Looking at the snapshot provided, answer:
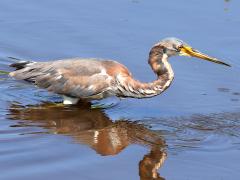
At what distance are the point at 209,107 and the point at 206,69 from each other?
1.38 metres

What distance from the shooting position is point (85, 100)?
967 cm

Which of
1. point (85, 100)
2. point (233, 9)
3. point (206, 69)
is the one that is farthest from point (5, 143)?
point (233, 9)

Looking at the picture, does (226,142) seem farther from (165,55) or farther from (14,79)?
(14,79)

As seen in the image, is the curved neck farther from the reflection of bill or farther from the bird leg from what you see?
the bird leg

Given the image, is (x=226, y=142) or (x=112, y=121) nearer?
(x=226, y=142)

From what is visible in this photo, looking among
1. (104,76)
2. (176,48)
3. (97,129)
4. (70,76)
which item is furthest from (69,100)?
(176,48)

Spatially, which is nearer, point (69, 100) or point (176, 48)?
point (176, 48)

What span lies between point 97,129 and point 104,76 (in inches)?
32.4

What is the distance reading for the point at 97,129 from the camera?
879cm

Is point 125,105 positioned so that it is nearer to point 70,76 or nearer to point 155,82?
point 155,82

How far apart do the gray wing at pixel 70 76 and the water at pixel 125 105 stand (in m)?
0.27

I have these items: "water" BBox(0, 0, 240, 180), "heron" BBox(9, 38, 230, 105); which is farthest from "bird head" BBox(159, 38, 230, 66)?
"water" BBox(0, 0, 240, 180)

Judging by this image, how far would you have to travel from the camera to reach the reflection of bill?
311 inches

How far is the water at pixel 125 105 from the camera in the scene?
7.52m
